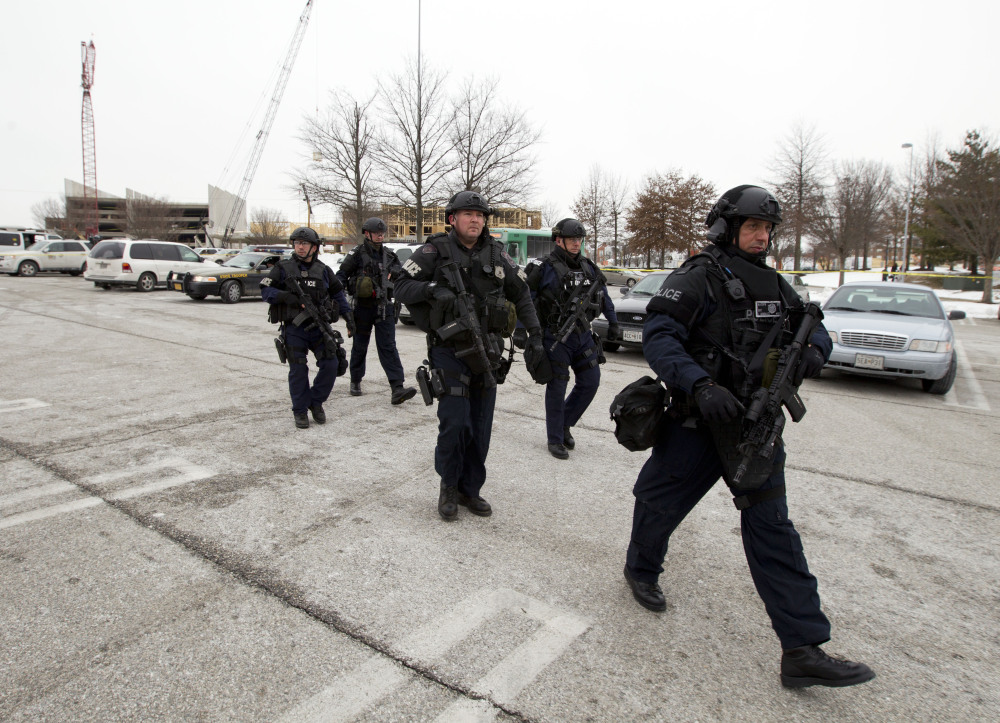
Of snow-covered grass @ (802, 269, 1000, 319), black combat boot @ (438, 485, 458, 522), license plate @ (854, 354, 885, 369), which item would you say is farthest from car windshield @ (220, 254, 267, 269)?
black combat boot @ (438, 485, 458, 522)

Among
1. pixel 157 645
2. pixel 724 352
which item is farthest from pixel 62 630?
pixel 724 352

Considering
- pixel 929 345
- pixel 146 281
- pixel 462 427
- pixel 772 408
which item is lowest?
A: pixel 462 427

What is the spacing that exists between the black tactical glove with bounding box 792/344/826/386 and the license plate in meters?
6.07

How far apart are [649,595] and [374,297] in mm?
4758

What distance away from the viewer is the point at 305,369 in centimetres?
563

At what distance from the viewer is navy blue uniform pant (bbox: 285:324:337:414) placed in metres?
5.57

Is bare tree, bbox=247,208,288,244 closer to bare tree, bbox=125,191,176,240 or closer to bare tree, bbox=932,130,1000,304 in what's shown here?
bare tree, bbox=125,191,176,240

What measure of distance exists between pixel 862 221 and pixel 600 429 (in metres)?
28.3

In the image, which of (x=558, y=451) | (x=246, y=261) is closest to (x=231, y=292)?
(x=246, y=261)

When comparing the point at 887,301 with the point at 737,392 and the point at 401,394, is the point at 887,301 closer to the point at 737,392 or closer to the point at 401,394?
the point at 401,394

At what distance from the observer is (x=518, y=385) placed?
305 inches

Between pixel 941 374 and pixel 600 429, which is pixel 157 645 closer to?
pixel 600 429

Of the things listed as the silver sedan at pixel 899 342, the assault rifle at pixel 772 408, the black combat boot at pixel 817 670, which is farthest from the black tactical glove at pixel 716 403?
the silver sedan at pixel 899 342

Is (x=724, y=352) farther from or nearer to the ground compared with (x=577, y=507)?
farther from the ground
